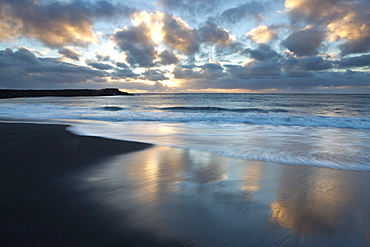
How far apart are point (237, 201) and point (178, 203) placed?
65 cm

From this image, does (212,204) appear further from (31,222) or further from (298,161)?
(298,161)

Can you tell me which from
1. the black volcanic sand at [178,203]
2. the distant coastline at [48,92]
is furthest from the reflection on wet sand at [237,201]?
the distant coastline at [48,92]

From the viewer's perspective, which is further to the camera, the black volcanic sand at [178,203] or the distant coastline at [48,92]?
the distant coastline at [48,92]

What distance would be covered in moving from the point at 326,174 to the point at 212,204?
2.20 metres

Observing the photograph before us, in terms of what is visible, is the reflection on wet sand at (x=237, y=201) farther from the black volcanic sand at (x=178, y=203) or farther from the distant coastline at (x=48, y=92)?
the distant coastline at (x=48, y=92)

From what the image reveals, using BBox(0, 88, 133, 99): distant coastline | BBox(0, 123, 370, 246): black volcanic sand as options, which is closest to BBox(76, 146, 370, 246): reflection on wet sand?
BBox(0, 123, 370, 246): black volcanic sand

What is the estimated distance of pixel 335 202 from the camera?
95.7 inches

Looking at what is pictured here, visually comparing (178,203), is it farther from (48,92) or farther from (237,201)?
(48,92)

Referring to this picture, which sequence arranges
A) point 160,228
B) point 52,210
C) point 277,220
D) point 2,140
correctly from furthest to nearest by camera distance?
point 2,140
point 52,210
point 277,220
point 160,228

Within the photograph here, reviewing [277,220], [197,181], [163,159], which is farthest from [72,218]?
[163,159]

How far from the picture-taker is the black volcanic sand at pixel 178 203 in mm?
1775

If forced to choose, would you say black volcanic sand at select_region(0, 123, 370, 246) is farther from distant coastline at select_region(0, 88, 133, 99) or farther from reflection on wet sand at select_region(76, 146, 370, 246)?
distant coastline at select_region(0, 88, 133, 99)

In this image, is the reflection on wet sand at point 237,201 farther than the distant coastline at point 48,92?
No

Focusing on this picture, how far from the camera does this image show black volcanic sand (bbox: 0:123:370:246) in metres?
1.78
